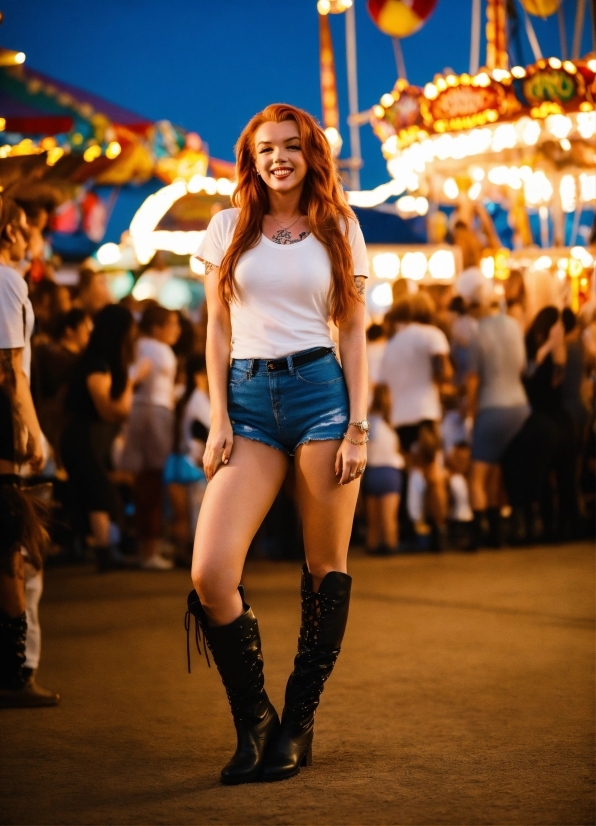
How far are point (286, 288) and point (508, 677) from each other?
219 cm

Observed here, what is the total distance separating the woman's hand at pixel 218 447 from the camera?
363 centimetres

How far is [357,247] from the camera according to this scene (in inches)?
148

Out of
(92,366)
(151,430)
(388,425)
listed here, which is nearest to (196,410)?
(151,430)

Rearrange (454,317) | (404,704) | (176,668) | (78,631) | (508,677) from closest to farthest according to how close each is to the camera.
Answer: (404,704), (508,677), (176,668), (78,631), (454,317)

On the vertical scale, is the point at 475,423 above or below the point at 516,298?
below

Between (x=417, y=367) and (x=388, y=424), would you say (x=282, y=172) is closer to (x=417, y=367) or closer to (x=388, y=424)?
(x=417, y=367)

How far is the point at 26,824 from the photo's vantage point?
3.18 meters

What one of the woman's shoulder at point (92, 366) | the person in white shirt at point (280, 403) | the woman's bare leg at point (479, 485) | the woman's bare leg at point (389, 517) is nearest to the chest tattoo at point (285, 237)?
the person in white shirt at point (280, 403)

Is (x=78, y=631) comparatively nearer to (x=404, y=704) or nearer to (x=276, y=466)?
(x=404, y=704)

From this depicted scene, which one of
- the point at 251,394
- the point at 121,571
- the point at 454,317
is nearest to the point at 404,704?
the point at 251,394

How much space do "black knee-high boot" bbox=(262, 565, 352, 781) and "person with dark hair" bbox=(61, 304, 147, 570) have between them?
14.1ft

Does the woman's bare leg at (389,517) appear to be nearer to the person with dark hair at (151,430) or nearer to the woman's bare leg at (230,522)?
the person with dark hair at (151,430)

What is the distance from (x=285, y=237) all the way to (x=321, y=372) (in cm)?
43

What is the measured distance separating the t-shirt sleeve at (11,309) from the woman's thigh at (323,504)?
139cm
